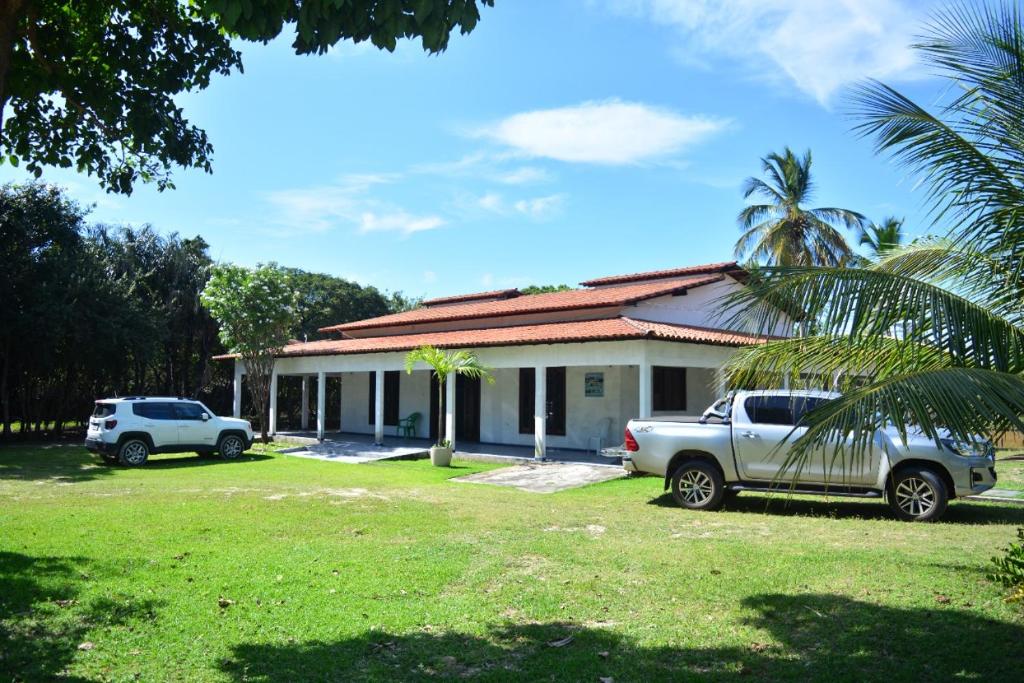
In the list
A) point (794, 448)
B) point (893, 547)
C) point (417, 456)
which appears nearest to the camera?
point (794, 448)

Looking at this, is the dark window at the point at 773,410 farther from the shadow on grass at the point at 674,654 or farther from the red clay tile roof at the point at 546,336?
the shadow on grass at the point at 674,654

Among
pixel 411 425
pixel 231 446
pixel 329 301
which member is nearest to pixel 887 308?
pixel 231 446

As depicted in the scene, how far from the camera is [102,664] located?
192 inches

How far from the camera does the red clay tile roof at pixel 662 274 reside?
22.9 m

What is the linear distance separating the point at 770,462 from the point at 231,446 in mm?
14840

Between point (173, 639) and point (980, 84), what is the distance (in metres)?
7.36

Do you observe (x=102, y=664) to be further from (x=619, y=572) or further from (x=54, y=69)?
(x=54, y=69)

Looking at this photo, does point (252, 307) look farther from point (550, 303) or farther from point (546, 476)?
point (546, 476)

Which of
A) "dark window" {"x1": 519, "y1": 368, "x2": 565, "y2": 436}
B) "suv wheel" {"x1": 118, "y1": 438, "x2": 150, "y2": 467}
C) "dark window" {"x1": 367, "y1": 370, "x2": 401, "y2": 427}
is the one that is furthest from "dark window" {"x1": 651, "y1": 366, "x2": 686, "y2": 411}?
"suv wheel" {"x1": 118, "y1": 438, "x2": 150, "y2": 467}

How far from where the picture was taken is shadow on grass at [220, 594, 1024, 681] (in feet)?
15.5

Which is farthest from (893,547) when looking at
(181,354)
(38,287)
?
(181,354)

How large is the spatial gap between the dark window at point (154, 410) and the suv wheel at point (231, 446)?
1.54 metres

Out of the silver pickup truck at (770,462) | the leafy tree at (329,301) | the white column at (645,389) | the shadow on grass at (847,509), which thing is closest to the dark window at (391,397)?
the white column at (645,389)

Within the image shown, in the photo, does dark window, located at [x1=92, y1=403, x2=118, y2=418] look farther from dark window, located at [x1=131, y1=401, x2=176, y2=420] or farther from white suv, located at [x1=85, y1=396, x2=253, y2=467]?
dark window, located at [x1=131, y1=401, x2=176, y2=420]
